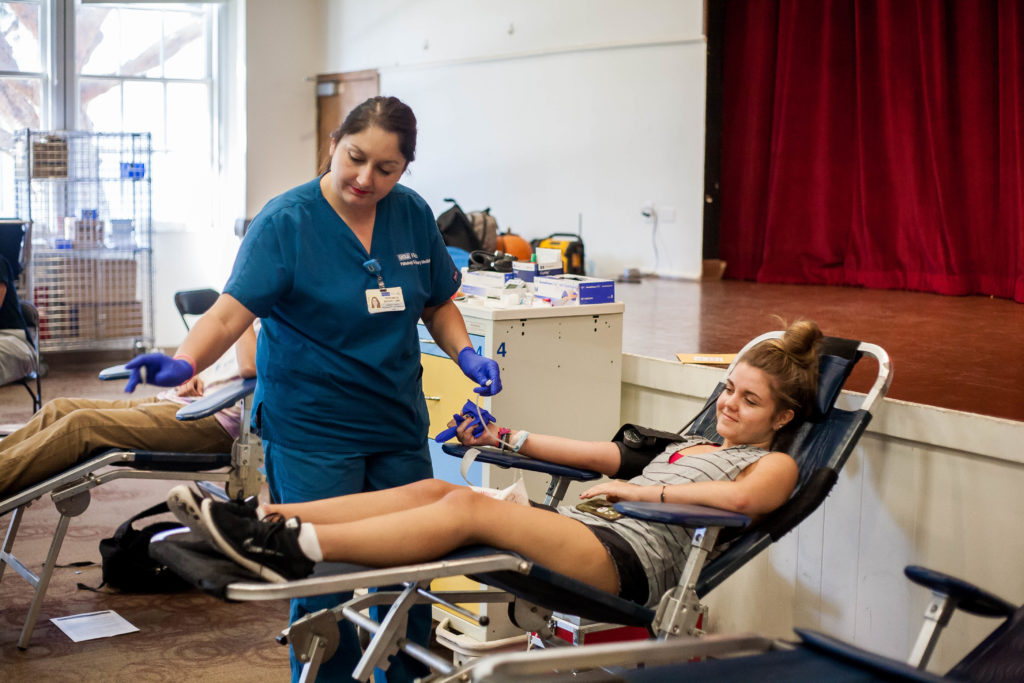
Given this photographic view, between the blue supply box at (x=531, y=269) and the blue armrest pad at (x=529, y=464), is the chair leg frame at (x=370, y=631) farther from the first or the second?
the blue supply box at (x=531, y=269)

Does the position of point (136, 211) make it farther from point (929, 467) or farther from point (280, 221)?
point (929, 467)

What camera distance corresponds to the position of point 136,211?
7.06 m

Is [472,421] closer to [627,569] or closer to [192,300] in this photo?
[627,569]

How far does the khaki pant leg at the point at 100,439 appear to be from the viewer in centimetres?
249

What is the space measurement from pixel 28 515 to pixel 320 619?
95.3 inches

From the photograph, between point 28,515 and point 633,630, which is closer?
point 633,630

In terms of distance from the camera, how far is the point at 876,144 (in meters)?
5.81

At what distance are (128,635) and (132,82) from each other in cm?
599

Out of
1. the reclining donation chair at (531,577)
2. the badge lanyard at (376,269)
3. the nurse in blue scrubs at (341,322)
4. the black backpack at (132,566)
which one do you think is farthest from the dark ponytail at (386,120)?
the black backpack at (132,566)

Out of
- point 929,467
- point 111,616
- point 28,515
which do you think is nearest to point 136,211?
point 28,515

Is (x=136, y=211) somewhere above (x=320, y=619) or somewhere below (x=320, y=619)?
above

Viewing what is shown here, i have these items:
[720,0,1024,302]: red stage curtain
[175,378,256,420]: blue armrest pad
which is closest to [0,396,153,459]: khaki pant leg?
[175,378,256,420]: blue armrest pad

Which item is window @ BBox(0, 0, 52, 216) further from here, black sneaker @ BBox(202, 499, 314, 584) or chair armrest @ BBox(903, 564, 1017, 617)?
chair armrest @ BBox(903, 564, 1017, 617)

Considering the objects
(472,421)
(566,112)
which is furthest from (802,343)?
(566,112)
